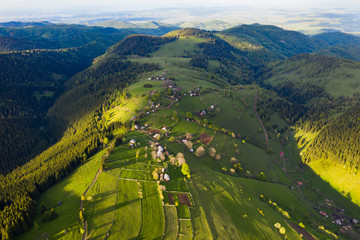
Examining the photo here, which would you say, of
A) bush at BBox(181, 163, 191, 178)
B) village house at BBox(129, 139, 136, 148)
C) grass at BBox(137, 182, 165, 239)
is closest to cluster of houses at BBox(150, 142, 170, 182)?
grass at BBox(137, 182, 165, 239)

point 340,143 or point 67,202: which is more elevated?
point 67,202

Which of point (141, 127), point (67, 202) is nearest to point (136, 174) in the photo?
point (67, 202)

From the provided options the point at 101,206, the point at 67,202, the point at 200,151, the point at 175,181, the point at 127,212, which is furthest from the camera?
the point at 200,151

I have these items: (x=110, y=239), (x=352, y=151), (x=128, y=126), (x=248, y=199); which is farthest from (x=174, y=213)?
(x=352, y=151)

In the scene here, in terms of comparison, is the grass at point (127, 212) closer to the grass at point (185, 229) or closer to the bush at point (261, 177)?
the grass at point (185, 229)

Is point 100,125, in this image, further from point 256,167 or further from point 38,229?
point 256,167

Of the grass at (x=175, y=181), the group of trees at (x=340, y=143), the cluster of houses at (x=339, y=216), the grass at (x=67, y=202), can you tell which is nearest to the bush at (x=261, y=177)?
the cluster of houses at (x=339, y=216)

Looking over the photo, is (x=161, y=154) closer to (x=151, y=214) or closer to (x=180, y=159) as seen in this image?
(x=180, y=159)

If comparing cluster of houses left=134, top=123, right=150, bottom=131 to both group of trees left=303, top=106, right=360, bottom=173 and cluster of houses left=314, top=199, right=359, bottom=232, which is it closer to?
cluster of houses left=314, top=199, right=359, bottom=232
